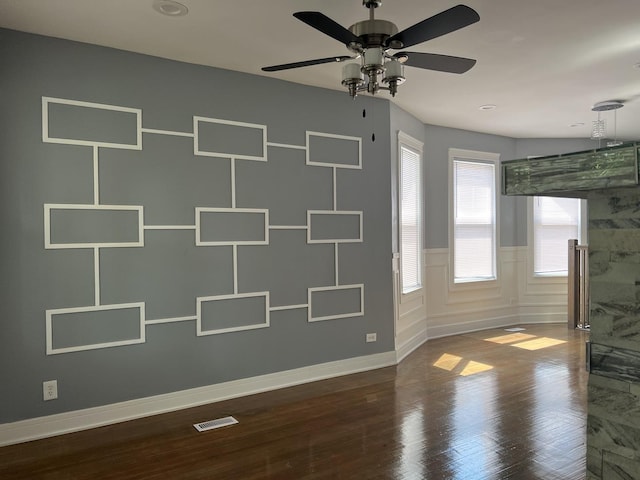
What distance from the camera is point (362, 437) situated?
303cm

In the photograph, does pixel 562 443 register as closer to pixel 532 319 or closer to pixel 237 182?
pixel 237 182

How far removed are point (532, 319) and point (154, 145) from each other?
5.79 meters

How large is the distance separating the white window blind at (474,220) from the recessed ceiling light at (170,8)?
430 centimetres

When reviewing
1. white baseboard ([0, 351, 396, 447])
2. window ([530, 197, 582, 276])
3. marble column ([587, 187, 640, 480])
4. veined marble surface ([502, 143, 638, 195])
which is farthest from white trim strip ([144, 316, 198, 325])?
window ([530, 197, 582, 276])

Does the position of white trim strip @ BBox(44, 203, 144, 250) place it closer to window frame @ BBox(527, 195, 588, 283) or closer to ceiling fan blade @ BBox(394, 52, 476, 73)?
ceiling fan blade @ BBox(394, 52, 476, 73)

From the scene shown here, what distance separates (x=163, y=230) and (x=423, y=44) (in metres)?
2.35

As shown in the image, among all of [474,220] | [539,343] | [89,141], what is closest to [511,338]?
[539,343]

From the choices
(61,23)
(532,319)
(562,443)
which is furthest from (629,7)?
(532,319)

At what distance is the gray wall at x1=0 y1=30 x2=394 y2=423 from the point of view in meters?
3.04

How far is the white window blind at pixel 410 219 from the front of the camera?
5137 mm

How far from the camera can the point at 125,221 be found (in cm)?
336

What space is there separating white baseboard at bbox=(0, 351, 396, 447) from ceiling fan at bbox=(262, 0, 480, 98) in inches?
100

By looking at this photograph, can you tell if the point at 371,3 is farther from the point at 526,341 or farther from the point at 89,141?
the point at 526,341

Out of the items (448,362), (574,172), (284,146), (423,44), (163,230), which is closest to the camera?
(574,172)
